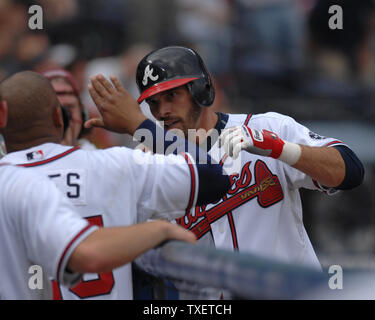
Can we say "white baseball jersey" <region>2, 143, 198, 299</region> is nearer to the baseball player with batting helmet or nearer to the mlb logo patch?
the mlb logo patch

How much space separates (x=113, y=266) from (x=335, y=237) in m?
6.51

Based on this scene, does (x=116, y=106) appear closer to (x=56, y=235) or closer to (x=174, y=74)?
(x=174, y=74)

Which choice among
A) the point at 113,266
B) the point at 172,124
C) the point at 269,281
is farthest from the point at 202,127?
the point at 269,281

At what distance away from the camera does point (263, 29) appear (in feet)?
29.6

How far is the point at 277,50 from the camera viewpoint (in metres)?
9.11

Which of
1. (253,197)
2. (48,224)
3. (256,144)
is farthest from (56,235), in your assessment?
(253,197)

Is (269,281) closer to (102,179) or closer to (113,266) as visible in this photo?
(113,266)

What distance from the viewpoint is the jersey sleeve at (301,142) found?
3.19m

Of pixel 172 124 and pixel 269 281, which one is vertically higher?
pixel 172 124

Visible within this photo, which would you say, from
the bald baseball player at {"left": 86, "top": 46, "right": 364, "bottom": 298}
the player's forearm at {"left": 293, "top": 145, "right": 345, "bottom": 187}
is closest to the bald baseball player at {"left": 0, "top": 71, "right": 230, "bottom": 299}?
the player's forearm at {"left": 293, "top": 145, "right": 345, "bottom": 187}

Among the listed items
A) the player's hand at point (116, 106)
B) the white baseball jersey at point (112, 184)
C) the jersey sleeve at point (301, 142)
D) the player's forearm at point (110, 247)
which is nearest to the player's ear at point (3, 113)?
the white baseball jersey at point (112, 184)

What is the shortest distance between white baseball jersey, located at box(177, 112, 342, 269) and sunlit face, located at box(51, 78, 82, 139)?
53.4 inches

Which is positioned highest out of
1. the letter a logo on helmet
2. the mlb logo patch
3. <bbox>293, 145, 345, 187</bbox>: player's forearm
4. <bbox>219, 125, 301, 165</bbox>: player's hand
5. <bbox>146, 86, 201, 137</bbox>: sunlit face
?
the letter a logo on helmet

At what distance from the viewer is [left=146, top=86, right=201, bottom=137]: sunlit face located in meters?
3.35
